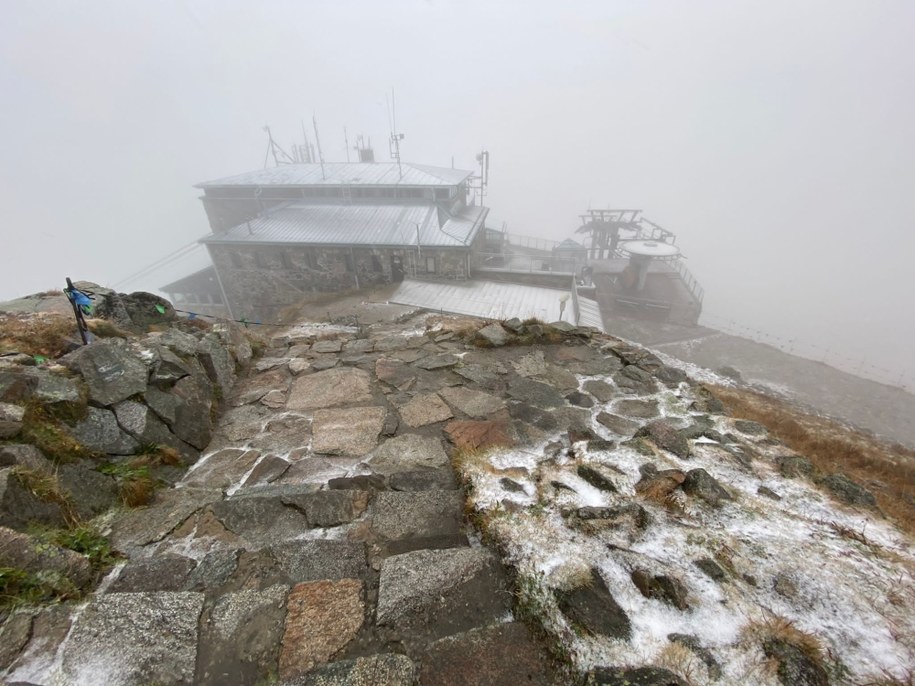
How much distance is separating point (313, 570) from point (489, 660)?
1.70 metres

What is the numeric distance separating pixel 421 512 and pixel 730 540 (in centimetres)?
314

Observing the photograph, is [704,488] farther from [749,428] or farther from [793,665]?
[749,428]

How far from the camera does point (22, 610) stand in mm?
2686

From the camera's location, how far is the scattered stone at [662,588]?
3131mm

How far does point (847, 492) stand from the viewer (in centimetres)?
454

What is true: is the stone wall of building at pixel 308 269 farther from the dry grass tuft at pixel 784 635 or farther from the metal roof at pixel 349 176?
the dry grass tuft at pixel 784 635

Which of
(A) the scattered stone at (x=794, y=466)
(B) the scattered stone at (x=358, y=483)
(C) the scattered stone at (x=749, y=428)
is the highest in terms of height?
(B) the scattered stone at (x=358, y=483)

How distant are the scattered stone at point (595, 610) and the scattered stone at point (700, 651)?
35 centimetres

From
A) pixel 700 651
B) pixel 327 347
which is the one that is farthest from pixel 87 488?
pixel 700 651

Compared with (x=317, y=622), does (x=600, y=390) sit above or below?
below

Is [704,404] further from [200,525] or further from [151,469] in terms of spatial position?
[151,469]

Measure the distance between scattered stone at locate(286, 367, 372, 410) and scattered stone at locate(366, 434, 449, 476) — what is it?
55.8 inches

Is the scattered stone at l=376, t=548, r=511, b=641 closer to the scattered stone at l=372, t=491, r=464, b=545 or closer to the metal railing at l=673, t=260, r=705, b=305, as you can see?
the scattered stone at l=372, t=491, r=464, b=545

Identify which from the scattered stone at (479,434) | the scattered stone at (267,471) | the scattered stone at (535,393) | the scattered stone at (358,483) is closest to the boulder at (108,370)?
the scattered stone at (267,471)
